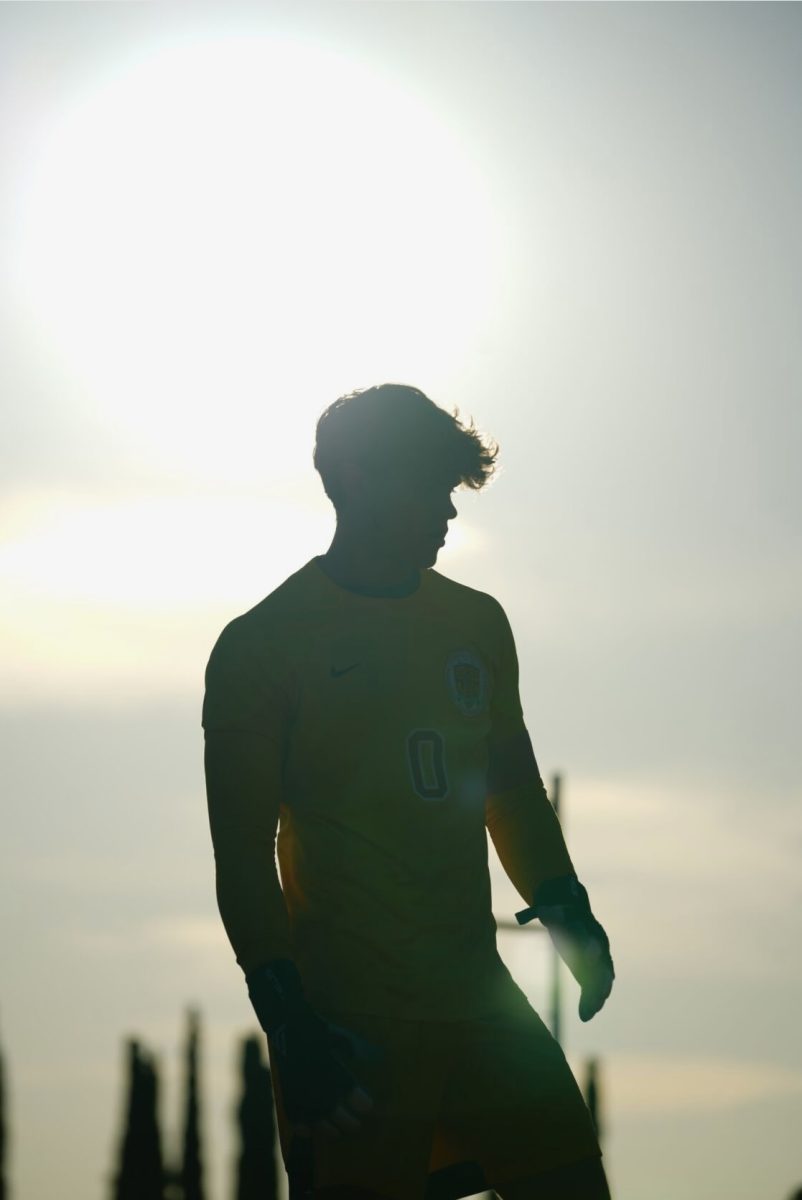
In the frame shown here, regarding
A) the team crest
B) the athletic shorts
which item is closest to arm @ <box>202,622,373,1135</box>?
the athletic shorts

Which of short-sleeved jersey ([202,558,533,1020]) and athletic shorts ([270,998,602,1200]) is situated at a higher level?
short-sleeved jersey ([202,558,533,1020])

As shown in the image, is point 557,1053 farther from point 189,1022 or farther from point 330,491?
point 189,1022

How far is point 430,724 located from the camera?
19.1 feet

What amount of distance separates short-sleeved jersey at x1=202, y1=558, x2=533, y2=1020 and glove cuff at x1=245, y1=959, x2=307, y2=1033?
254 mm

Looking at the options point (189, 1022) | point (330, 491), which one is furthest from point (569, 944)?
point (189, 1022)

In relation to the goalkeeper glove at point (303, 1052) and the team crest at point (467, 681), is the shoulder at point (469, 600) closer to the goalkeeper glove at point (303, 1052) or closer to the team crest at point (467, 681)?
the team crest at point (467, 681)

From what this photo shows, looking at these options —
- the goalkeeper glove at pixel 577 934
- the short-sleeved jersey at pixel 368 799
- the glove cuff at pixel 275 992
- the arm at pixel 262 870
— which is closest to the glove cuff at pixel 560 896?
the goalkeeper glove at pixel 577 934

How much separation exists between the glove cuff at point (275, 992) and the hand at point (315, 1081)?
25 mm

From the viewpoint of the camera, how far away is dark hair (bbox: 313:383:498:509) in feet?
19.7

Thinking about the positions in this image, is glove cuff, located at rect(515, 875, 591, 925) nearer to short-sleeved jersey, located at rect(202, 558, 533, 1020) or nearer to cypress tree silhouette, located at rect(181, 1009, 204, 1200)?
short-sleeved jersey, located at rect(202, 558, 533, 1020)

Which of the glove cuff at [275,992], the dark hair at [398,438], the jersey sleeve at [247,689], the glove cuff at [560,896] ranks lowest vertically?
the glove cuff at [275,992]

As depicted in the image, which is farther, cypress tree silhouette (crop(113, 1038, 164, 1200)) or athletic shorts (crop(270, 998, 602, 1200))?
cypress tree silhouette (crop(113, 1038, 164, 1200))

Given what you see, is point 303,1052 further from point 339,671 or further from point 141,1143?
point 141,1143

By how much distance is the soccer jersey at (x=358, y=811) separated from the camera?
18.4 feet
